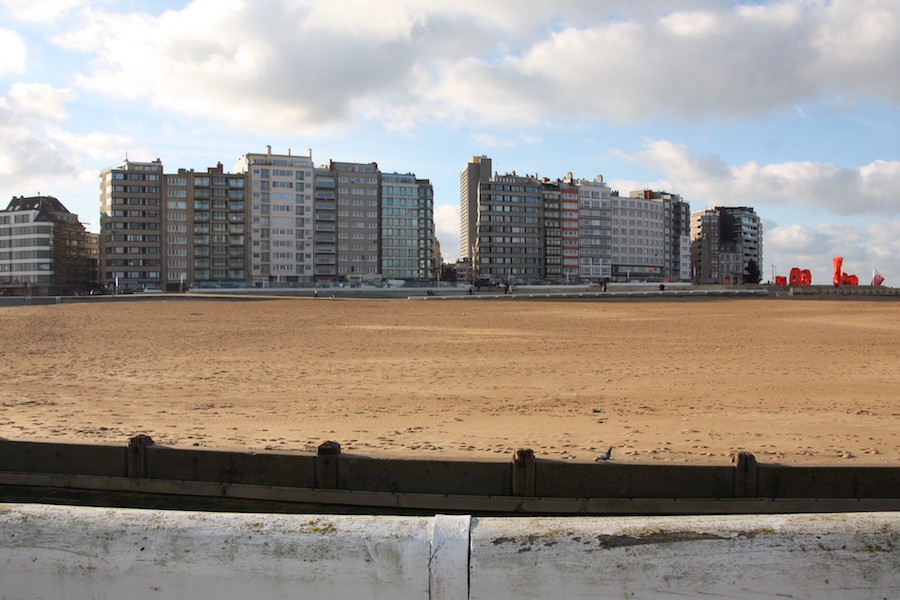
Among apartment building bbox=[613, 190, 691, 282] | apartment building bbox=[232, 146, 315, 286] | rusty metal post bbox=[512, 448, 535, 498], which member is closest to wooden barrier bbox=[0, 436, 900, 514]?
rusty metal post bbox=[512, 448, 535, 498]

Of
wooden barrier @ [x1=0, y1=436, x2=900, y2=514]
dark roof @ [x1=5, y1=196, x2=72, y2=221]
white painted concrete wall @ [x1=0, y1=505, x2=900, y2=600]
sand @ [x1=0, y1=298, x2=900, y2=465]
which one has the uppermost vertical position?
dark roof @ [x1=5, y1=196, x2=72, y2=221]

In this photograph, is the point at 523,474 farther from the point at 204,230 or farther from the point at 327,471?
the point at 204,230

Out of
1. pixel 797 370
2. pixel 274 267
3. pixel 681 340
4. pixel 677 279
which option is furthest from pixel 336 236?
pixel 797 370

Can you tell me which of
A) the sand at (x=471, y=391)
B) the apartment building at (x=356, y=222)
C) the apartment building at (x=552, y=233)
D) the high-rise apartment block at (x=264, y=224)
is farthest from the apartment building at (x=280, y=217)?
the sand at (x=471, y=391)

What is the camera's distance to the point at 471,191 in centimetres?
16088

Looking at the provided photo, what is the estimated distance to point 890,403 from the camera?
13.3 meters

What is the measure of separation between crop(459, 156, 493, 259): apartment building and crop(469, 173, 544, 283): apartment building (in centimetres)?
1474

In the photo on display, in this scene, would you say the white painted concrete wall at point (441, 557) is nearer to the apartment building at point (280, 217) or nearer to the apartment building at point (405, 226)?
the apartment building at point (280, 217)

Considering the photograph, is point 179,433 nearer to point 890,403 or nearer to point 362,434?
point 362,434

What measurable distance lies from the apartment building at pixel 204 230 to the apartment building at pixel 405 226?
25.6 m

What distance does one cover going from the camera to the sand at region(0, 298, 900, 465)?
9.92 meters

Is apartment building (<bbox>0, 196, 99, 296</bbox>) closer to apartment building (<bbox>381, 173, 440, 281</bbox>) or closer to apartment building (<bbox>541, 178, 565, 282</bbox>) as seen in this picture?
apartment building (<bbox>381, 173, 440, 281</bbox>)

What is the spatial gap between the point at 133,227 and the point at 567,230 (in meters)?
85.3

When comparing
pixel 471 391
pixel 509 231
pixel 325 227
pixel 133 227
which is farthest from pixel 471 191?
pixel 471 391
